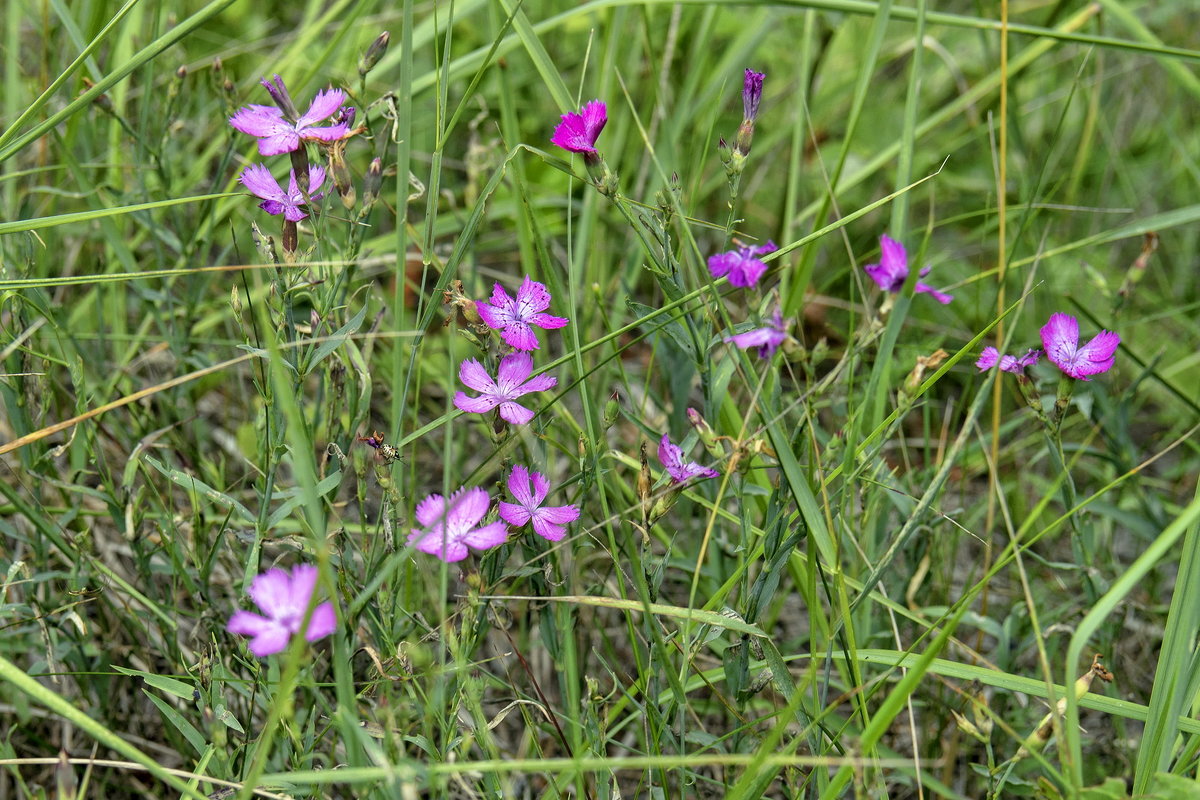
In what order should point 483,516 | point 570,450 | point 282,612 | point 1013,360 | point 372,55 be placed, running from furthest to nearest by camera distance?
1. point 570,450
2. point 372,55
3. point 1013,360
4. point 483,516
5. point 282,612

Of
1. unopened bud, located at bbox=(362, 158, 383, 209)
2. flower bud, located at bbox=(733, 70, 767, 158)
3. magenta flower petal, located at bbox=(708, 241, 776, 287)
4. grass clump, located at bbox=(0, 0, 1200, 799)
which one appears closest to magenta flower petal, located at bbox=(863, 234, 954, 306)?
grass clump, located at bbox=(0, 0, 1200, 799)

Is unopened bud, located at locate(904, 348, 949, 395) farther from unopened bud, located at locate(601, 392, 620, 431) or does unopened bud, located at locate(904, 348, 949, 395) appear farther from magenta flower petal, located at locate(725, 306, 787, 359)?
unopened bud, located at locate(601, 392, 620, 431)

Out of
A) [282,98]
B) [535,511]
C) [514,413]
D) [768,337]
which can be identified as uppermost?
[282,98]

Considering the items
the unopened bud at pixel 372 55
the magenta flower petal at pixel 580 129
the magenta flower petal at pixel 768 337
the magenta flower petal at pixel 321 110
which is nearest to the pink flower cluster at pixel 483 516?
the magenta flower petal at pixel 768 337

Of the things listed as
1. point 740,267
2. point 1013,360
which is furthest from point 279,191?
point 1013,360

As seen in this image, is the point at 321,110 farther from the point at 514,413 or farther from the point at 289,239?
the point at 514,413

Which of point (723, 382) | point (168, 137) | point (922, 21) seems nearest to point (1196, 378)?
point (922, 21)

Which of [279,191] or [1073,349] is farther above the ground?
[279,191]

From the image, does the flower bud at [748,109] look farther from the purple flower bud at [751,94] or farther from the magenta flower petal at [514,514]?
the magenta flower petal at [514,514]
